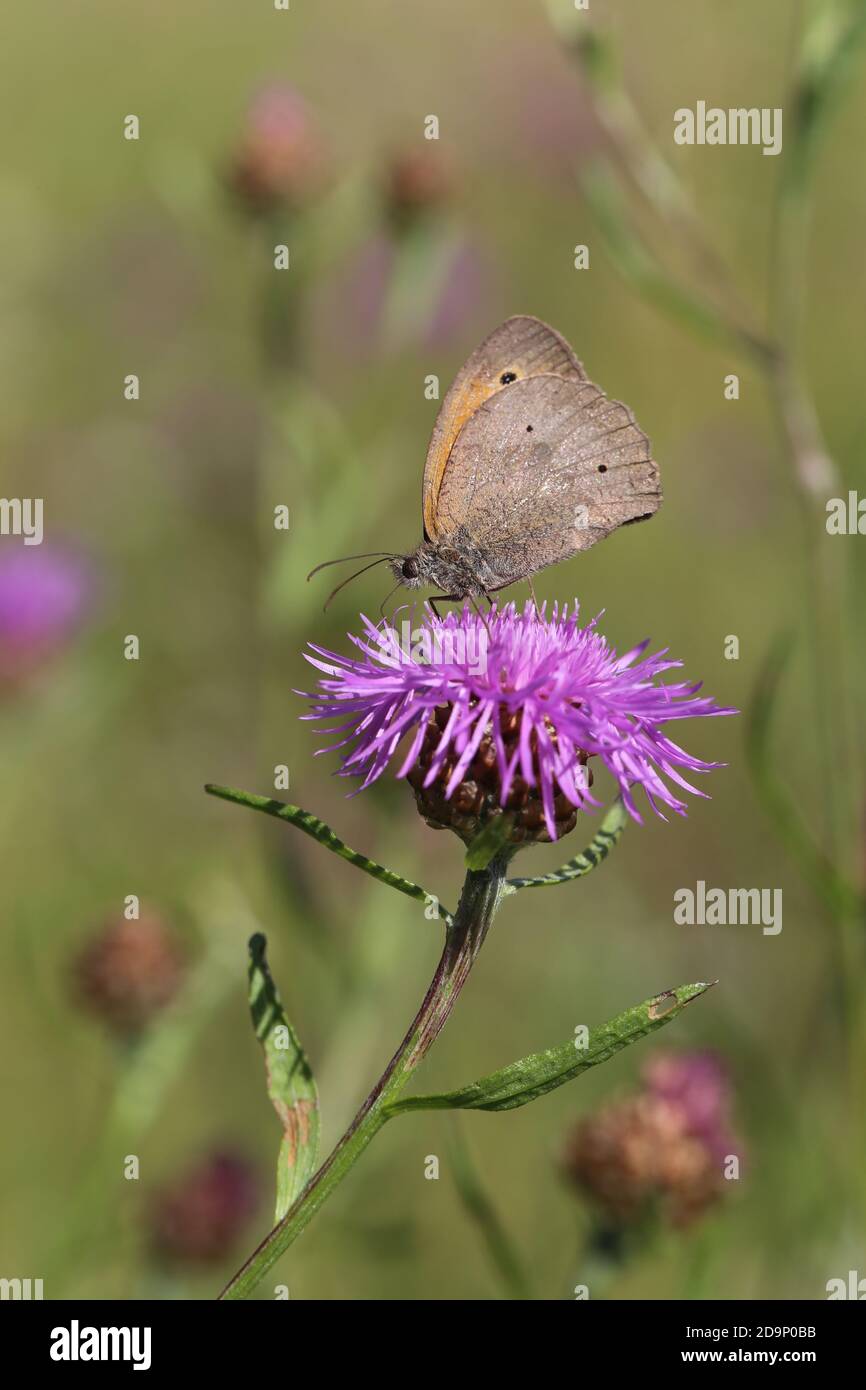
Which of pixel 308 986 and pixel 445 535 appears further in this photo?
pixel 308 986

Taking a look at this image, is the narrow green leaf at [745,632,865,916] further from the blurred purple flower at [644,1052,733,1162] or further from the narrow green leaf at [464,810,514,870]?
the narrow green leaf at [464,810,514,870]

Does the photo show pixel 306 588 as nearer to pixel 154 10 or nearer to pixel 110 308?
pixel 110 308

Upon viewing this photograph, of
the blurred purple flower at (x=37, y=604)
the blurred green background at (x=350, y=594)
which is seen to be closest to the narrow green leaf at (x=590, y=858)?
the blurred green background at (x=350, y=594)

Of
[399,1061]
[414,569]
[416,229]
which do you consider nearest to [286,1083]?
[399,1061]

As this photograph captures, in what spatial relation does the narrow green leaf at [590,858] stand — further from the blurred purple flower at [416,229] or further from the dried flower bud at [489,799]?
the blurred purple flower at [416,229]
